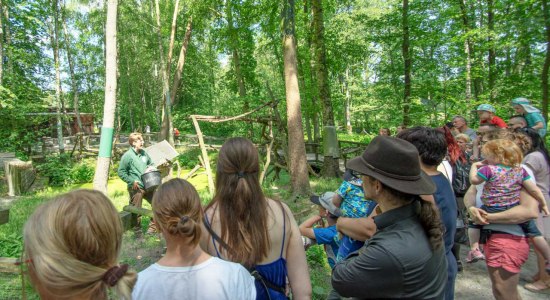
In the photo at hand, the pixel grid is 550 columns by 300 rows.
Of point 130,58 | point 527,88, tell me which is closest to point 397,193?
point 527,88

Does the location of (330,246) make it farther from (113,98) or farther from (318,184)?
(318,184)

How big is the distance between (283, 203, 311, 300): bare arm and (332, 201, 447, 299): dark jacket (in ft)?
1.40

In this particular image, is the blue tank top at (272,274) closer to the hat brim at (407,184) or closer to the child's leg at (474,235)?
the hat brim at (407,184)

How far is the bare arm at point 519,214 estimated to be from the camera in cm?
275

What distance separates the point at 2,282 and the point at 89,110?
38938mm

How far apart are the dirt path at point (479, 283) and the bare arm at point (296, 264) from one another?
2.78 meters

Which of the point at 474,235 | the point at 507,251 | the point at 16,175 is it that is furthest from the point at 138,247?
the point at 16,175

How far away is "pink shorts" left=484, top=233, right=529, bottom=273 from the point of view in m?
2.60

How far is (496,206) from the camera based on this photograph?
2873 millimetres

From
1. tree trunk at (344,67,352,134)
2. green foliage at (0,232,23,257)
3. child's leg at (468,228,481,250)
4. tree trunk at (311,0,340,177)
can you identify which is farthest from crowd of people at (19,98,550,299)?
tree trunk at (344,67,352,134)

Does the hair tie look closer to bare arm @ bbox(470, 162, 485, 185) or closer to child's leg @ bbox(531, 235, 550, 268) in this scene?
bare arm @ bbox(470, 162, 485, 185)

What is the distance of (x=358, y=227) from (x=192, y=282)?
39.8 inches

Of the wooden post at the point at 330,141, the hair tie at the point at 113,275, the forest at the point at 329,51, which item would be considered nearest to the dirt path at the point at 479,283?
the hair tie at the point at 113,275

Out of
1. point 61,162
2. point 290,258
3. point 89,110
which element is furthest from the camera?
point 89,110
